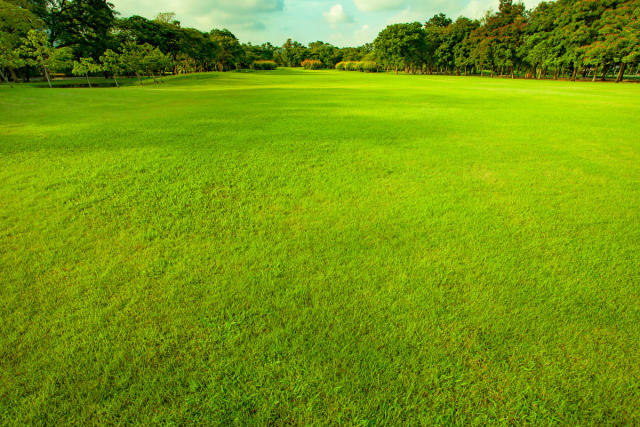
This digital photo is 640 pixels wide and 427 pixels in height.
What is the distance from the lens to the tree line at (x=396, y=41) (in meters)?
31.8

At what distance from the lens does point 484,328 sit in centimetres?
249

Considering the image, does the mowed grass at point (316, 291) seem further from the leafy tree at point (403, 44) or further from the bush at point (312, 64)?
the bush at point (312, 64)

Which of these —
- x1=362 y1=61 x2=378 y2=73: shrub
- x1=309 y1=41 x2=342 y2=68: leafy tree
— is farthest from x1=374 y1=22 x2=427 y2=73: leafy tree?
x1=309 y1=41 x2=342 y2=68: leafy tree

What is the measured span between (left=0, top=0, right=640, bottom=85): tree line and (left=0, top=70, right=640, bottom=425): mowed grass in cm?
3756

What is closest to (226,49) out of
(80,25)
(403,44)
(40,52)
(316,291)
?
(80,25)

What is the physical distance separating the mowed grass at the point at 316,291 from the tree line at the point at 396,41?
3756 centimetres

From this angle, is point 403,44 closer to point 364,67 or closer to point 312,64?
point 364,67

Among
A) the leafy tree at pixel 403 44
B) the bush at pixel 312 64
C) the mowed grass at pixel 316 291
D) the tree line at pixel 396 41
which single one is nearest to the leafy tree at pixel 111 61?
the tree line at pixel 396 41

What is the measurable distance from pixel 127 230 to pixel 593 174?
28.9 ft

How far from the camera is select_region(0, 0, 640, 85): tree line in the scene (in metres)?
31.8

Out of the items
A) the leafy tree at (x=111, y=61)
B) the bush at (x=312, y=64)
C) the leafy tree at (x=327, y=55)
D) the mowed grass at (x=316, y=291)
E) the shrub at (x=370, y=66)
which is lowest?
the mowed grass at (x=316, y=291)

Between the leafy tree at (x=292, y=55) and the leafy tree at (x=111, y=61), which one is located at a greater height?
the leafy tree at (x=292, y=55)

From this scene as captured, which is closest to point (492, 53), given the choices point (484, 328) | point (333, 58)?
point (484, 328)

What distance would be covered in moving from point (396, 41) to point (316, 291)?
78577 mm
